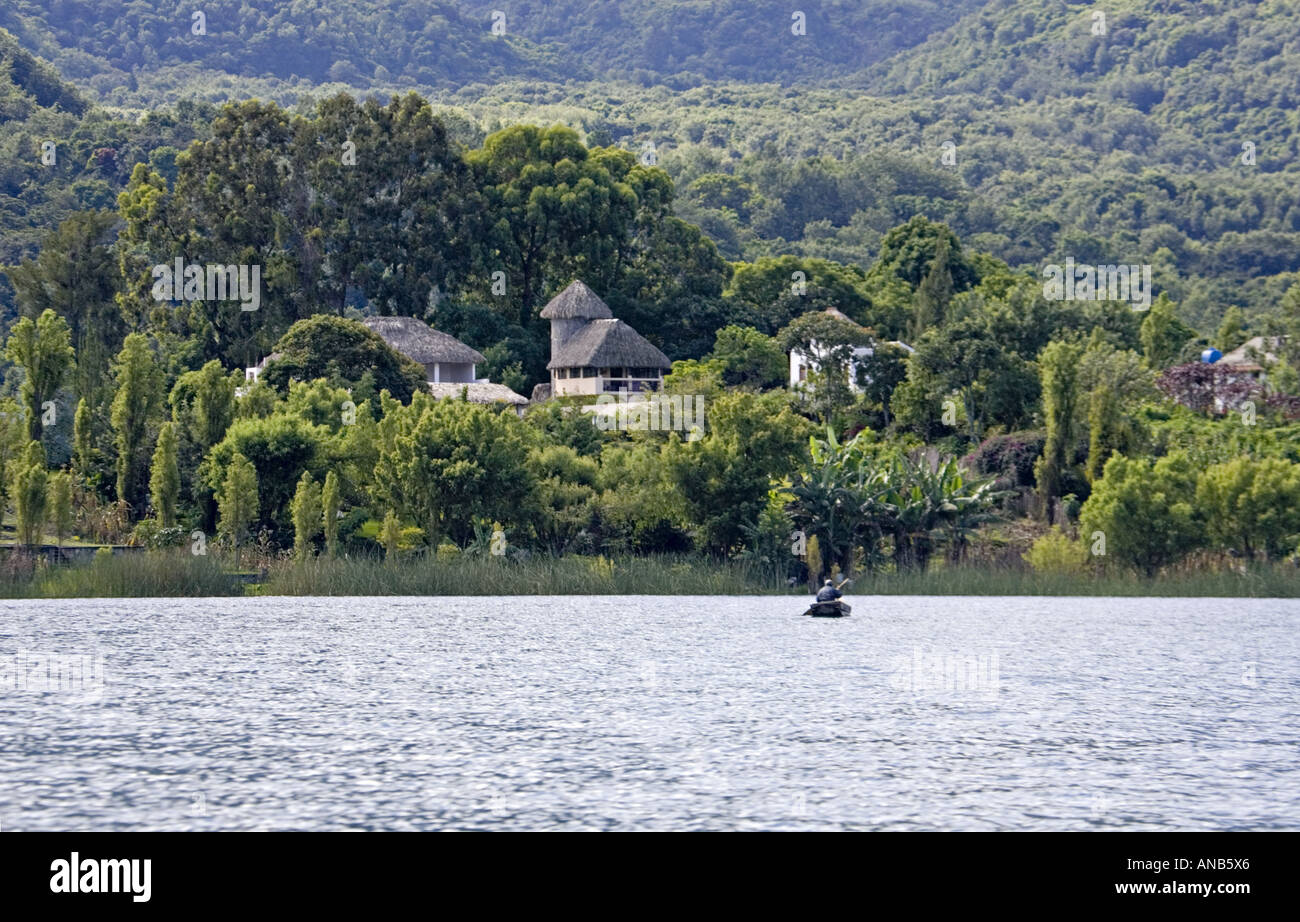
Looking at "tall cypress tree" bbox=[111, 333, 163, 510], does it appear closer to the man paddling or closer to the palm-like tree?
the palm-like tree

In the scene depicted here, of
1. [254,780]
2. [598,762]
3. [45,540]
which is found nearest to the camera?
[254,780]

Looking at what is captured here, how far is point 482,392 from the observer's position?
67.0 m

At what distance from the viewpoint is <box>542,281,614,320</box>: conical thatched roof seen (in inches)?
2972

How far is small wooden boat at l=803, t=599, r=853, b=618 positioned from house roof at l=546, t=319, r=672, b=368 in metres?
31.7

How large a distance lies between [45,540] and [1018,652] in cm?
2615

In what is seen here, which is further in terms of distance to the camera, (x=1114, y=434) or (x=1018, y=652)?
(x=1114, y=434)

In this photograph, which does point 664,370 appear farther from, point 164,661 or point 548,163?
point 164,661

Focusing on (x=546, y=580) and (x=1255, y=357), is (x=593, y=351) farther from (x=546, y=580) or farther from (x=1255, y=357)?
(x=546, y=580)

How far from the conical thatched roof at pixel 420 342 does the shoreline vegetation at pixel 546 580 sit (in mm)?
25194

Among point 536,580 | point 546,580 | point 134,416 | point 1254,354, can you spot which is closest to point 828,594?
point 546,580

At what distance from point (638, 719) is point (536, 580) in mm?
17579

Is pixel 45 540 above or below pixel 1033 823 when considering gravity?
above

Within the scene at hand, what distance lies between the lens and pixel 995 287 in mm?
82812
